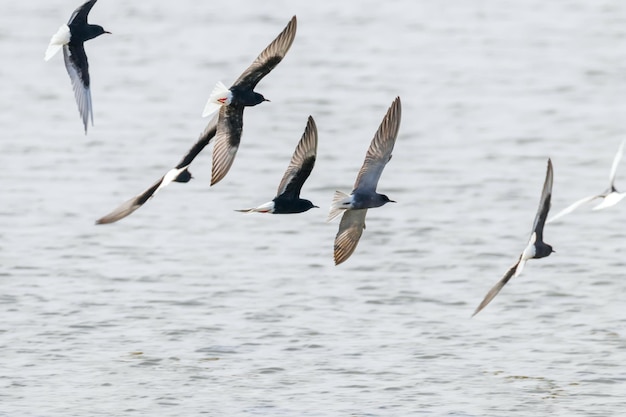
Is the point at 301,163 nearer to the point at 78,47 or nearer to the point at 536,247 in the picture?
the point at 536,247

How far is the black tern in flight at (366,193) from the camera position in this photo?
41.2 ft

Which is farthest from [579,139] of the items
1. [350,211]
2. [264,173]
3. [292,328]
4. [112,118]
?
[350,211]

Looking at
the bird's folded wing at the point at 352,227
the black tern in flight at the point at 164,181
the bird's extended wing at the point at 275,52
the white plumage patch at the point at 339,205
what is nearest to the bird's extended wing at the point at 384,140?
the white plumage patch at the point at 339,205

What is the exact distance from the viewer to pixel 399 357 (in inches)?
617

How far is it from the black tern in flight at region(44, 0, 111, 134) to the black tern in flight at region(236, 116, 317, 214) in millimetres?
2098

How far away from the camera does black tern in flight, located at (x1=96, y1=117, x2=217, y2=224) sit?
38.4 feet

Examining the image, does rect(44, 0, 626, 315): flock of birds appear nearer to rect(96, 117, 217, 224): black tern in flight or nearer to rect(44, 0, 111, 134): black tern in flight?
rect(96, 117, 217, 224): black tern in flight

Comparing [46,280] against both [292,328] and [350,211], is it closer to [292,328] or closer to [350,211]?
[292,328]

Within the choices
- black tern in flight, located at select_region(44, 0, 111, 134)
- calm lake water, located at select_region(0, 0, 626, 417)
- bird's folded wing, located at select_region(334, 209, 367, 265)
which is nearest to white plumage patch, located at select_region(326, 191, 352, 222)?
bird's folded wing, located at select_region(334, 209, 367, 265)

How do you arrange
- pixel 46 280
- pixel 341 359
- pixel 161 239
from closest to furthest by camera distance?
pixel 341 359 < pixel 46 280 < pixel 161 239

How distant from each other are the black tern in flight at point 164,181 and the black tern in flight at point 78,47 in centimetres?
110

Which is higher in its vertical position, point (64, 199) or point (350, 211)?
point (350, 211)

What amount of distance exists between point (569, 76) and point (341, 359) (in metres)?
16.1

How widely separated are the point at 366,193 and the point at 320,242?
6951mm
